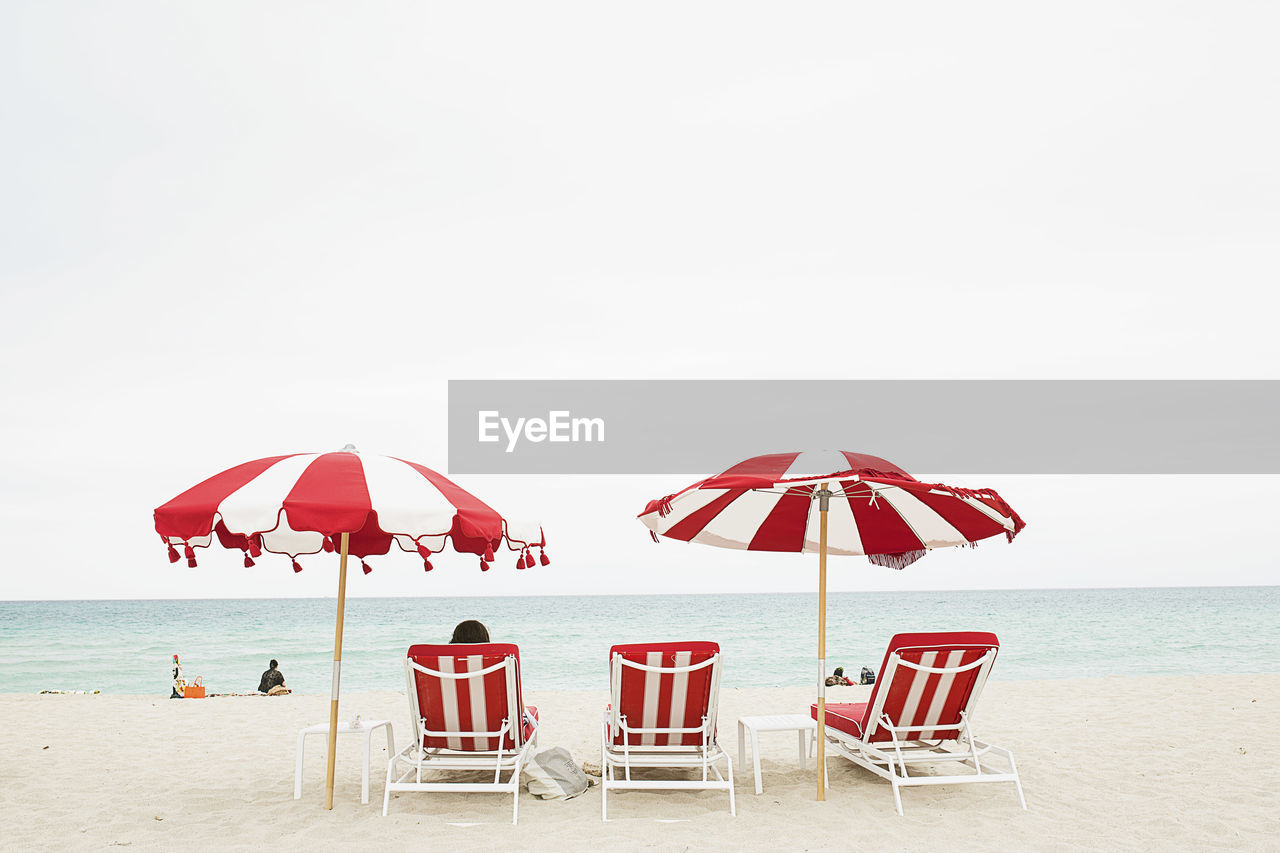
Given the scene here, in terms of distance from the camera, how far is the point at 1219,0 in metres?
11.4

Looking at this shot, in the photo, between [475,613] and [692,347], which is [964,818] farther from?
[475,613]

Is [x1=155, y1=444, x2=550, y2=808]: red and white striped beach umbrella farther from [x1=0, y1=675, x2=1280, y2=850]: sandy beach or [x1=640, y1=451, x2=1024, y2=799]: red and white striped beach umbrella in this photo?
[x1=640, y1=451, x2=1024, y2=799]: red and white striped beach umbrella

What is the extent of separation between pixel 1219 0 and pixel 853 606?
45.0 meters

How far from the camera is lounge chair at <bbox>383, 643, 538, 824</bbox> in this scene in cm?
469

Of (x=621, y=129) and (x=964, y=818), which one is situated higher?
(x=621, y=129)

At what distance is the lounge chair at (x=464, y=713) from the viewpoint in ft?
15.4

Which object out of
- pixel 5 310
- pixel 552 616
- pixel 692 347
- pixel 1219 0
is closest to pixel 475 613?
pixel 552 616

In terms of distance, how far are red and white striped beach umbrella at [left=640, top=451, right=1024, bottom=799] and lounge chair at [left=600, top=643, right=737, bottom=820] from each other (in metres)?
0.62

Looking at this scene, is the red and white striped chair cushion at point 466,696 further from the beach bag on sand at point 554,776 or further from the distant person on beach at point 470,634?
the distant person on beach at point 470,634

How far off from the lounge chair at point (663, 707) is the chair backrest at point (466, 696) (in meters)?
0.54

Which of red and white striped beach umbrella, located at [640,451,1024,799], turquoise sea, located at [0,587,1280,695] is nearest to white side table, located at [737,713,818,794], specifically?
red and white striped beach umbrella, located at [640,451,1024,799]

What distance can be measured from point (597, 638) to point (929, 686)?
30.1 m

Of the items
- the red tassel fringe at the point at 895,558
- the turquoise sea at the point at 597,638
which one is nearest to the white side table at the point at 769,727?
the red tassel fringe at the point at 895,558

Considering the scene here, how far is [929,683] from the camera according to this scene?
4.83 metres
